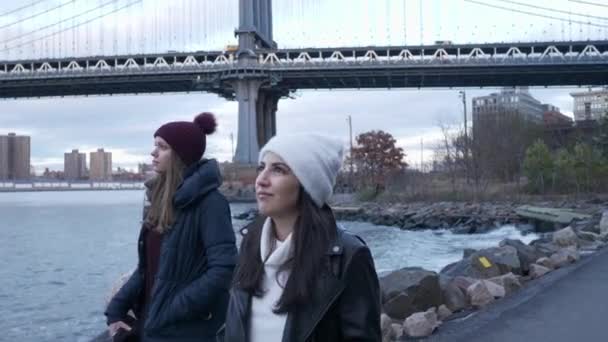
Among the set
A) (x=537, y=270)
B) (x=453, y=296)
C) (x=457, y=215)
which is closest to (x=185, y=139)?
(x=453, y=296)

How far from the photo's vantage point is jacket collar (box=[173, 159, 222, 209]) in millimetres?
2951

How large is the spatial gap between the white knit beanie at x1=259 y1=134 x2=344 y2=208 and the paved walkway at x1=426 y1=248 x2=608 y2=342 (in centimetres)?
397

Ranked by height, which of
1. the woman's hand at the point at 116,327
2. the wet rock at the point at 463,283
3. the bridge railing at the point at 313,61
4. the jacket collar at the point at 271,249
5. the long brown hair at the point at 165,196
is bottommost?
the wet rock at the point at 463,283

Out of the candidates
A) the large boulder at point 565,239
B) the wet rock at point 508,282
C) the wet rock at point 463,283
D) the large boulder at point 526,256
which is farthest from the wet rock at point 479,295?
the large boulder at point 565,239

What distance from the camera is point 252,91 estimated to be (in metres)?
55.2

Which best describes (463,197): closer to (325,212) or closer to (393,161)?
(393,161)

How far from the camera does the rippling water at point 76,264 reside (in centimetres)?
1132

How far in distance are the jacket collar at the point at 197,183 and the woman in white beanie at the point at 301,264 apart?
0.77 meters

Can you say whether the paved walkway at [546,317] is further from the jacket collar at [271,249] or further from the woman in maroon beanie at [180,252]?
the jacket collar at [271,249]

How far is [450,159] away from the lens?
169ft

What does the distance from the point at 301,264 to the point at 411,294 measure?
560 cm

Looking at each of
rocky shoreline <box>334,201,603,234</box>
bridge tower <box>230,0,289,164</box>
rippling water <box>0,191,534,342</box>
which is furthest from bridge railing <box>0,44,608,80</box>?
rippling water <box>0,191,534,342</box>

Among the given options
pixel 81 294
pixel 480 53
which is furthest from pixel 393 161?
pixel 81 294

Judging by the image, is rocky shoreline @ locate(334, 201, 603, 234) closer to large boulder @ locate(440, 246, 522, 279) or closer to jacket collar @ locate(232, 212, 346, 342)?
large boulder @ locate(440, 246, 522, 279)
